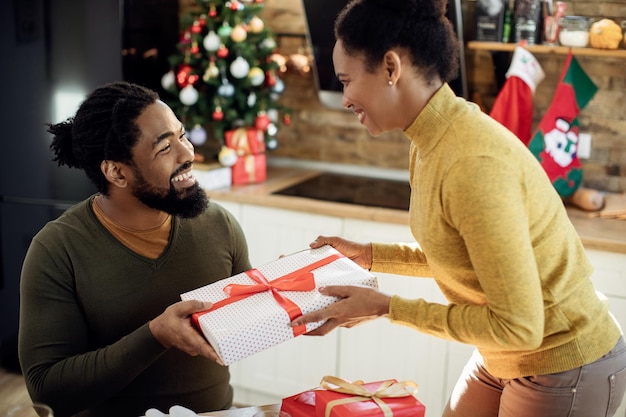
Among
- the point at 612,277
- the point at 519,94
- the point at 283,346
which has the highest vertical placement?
the point at 519,94

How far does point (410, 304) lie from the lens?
4.33 feet

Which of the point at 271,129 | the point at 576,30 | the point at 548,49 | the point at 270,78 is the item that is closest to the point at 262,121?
the point at 271,129

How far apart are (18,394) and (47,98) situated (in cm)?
123

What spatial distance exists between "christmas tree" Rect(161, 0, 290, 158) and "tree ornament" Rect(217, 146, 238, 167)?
6cm

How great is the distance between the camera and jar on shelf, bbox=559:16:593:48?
2764 mm

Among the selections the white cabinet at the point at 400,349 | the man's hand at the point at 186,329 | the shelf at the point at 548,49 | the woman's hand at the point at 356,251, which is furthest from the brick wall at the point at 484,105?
the man's hand at the point at 186,329

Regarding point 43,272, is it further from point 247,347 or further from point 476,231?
point 476,231

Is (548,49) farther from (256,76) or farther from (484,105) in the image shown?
(256,76)

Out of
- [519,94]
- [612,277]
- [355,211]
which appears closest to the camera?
[612,277]

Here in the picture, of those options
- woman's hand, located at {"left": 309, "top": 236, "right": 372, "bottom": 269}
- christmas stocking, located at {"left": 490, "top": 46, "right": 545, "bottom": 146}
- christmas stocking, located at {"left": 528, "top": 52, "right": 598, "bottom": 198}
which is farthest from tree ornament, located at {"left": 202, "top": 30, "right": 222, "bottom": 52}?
woman's hand, located at {"left": 309, "top": 236, "right": 372, "bottom": 269}

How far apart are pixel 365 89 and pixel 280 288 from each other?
0.39 metres

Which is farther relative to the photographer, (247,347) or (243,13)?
(243,13)

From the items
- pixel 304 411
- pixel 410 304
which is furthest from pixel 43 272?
pixel 410 304

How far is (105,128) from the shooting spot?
161 cm
